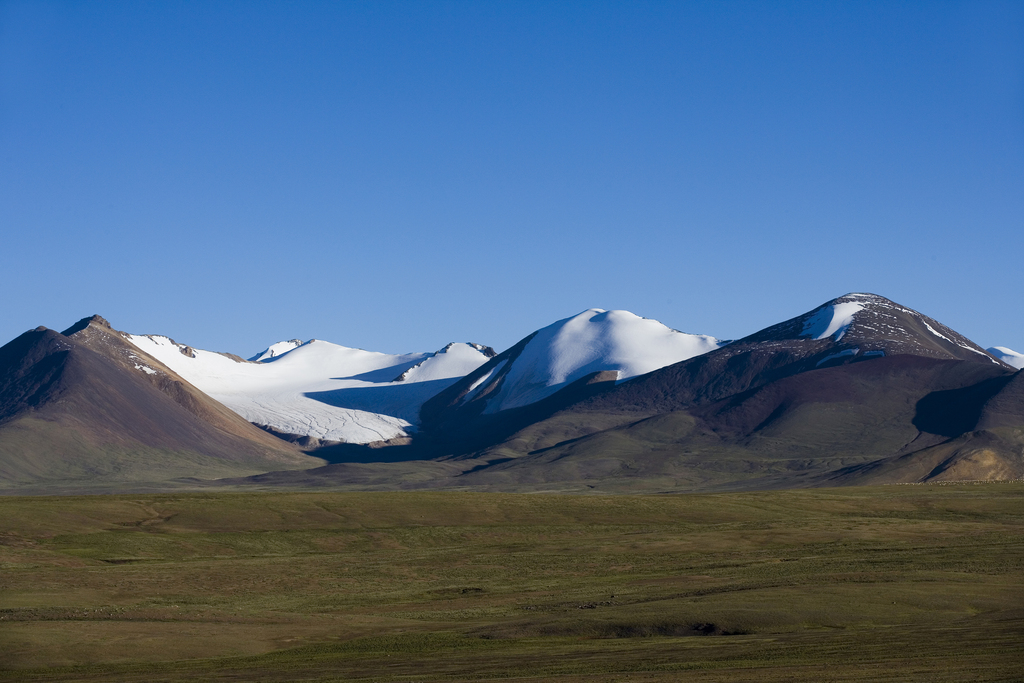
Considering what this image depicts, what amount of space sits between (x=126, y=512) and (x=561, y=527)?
117 feet

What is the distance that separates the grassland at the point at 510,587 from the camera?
41219mm

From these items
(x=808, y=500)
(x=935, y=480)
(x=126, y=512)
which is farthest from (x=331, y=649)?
(x=935, y=480)

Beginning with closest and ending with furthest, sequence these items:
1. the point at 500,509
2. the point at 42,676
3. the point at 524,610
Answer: the point at 42,676, the point at 524,610, the point at 500,509

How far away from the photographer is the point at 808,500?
115875mm

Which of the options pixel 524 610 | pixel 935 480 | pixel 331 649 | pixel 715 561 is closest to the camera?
pixel 331 649

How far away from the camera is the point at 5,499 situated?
99.8 meters

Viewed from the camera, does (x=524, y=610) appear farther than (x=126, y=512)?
No

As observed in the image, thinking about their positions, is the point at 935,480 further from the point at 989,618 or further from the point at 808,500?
the point at 989,618

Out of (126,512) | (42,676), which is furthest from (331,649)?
(126,512)

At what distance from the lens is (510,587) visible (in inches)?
2714

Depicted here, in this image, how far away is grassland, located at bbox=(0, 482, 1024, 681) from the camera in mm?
41219

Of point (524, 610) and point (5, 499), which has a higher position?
point (5, 499)

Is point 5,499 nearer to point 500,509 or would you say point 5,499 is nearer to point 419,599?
point 500,509

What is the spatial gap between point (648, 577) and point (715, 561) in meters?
7.22
